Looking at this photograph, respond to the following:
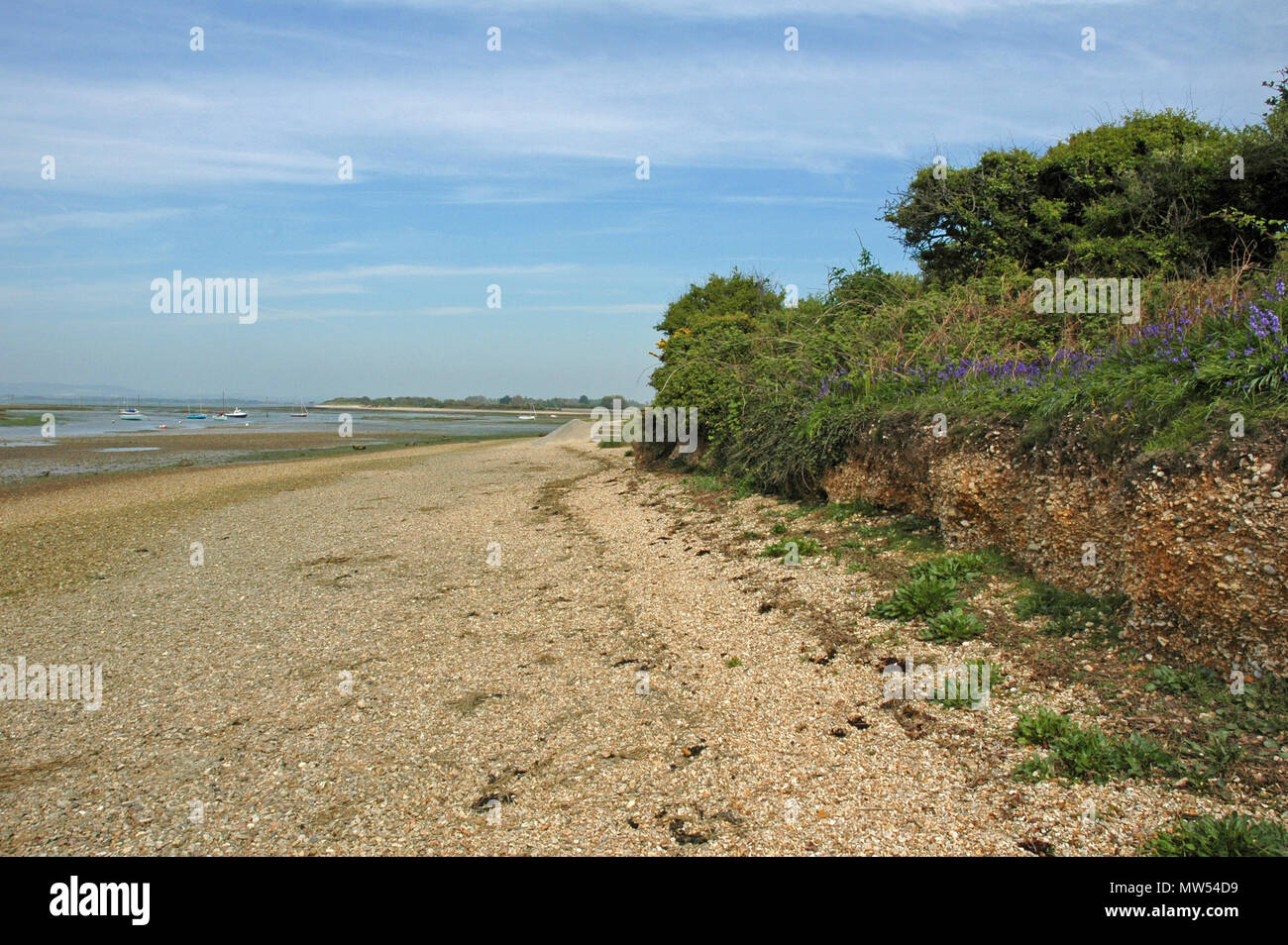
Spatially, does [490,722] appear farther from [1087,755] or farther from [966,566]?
[966,566]

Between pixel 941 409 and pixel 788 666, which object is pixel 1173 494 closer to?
pixel 788 666

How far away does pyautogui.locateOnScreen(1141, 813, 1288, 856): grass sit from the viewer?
3090 millimetres

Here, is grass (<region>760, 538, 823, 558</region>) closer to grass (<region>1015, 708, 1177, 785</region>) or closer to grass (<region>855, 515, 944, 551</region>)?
grass (<region>855, 515, 944, 551</region>)

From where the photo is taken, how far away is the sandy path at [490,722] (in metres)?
3.98

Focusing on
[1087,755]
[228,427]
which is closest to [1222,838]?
[1087,755]

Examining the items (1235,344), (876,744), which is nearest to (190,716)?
(876,744)

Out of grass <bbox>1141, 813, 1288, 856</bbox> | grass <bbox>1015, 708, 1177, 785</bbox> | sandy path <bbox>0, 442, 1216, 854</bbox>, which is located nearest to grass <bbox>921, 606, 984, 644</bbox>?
sandy path <bbox>0, 442, 1216, 854</bbox>

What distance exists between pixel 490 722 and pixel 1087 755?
12.0 ft

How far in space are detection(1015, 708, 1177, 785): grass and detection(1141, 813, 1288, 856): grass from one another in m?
0.42

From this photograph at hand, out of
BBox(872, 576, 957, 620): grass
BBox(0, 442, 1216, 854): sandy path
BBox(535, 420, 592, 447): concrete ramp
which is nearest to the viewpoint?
BBox(0, 442, 1216, 854): sandy path

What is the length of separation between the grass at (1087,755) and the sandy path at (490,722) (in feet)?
0.39

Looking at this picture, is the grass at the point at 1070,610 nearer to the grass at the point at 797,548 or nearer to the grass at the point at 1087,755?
the grass at the point at 1087,755

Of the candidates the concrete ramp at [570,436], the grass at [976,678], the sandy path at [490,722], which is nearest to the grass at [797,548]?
the sandy path at [490,722]
